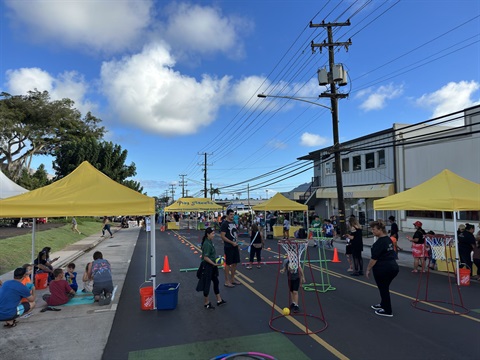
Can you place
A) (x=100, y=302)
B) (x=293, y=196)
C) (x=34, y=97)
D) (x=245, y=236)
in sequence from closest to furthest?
(x=100, y=302) < (x=245, y=236) < (x=34, y=97) < (x=293, y=196)

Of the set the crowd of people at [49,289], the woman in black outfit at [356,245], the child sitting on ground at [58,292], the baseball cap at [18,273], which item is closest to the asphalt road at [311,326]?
the crowd of people at [49,289]

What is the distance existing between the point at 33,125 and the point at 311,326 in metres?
39.8

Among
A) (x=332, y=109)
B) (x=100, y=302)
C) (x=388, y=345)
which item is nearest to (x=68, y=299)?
(x=100, y=302)

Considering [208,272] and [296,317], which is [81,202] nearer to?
[208,272]

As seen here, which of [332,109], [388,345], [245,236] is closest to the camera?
[388,345]

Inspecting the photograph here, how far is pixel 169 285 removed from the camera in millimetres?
7914

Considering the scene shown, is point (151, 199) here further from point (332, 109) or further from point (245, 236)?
point (245, 236)

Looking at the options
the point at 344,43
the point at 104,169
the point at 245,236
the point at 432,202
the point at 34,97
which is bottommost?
the point at 245,236

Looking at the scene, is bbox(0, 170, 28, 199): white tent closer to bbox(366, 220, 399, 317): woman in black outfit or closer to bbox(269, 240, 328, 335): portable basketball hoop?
bbox(269, 240, 328, 335): portable basketball hoop

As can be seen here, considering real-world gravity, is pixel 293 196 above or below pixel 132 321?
above

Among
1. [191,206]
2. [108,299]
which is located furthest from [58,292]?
[191,206]

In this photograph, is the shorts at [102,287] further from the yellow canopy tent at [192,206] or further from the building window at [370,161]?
the building window at [370,161]

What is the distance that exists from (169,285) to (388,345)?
15.6 ft

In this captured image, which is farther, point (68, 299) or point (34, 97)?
point (34, 97)
